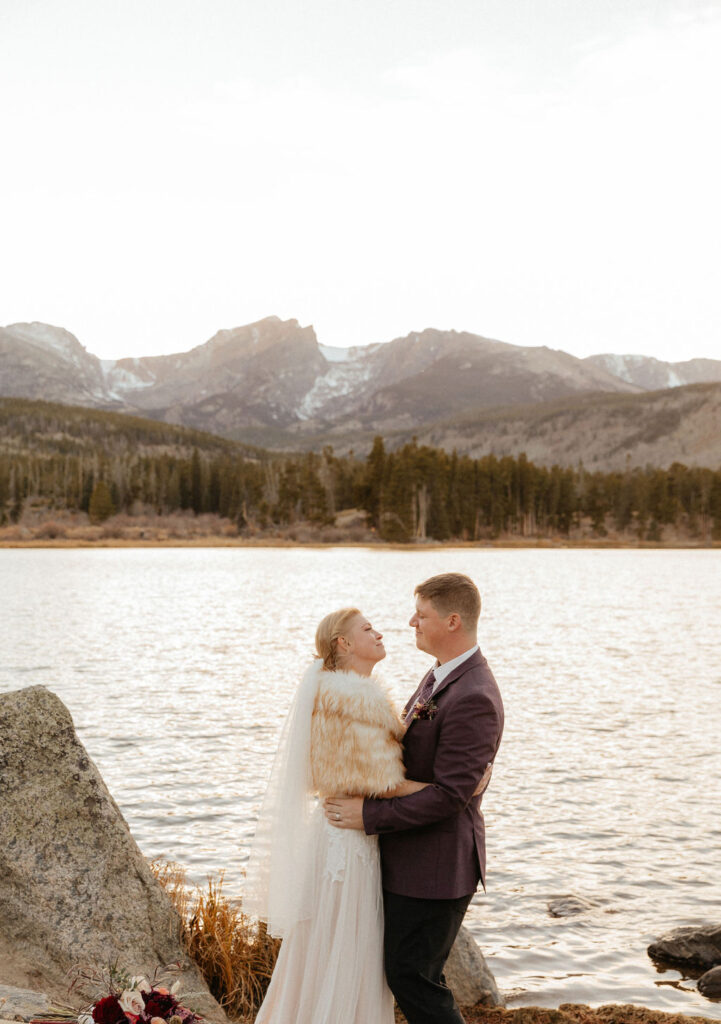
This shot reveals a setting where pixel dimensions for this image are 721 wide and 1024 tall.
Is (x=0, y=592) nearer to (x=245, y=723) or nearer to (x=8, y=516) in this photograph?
(x=245, y=723)

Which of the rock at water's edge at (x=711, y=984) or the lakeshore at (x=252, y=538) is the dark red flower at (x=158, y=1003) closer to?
the rock at water's edge at (x=711, y=984)

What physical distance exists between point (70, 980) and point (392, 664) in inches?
864

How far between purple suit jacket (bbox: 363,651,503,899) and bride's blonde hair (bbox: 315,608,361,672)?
463 millimetres

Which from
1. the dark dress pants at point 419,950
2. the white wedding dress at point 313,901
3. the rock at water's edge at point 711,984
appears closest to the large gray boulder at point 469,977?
the rock at water's edge at point 711,984

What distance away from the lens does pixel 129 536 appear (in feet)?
454

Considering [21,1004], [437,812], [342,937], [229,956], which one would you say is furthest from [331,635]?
[229,956]

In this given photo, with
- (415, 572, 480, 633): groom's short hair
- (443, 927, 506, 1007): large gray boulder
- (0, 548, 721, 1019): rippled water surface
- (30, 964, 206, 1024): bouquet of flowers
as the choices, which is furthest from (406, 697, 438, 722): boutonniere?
(0, 548, 721, 1019): rippled water surface

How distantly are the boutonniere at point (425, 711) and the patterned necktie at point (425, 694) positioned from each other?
4 centimetres

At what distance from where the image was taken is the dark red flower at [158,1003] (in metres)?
4.00

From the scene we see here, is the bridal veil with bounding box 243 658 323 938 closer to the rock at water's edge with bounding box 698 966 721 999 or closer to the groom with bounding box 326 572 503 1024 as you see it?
the groom with bounding box 326 572 503 1024

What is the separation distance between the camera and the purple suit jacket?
3.99 metres

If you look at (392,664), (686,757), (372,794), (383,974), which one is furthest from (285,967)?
(392,664)

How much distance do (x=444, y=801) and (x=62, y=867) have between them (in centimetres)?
294

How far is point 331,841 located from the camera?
4215 mm
